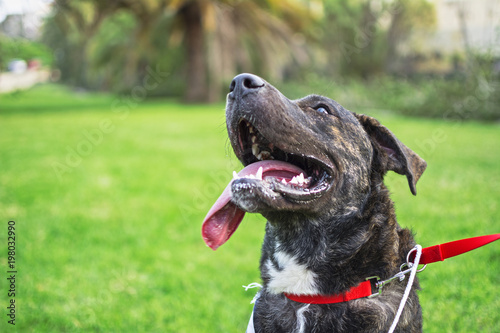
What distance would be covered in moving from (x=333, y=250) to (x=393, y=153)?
30.5 inches

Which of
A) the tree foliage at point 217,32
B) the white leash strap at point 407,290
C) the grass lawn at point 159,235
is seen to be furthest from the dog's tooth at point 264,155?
the tree foliage at point 217,32

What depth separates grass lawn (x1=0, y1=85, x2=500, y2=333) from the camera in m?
3.87

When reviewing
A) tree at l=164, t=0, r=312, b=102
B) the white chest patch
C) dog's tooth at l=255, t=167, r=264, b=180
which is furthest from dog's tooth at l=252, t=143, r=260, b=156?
tree at l=164, t=0, r=312, b=102

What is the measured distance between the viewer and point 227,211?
2.51m

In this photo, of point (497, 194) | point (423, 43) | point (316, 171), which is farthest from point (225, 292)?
point (423, 43)

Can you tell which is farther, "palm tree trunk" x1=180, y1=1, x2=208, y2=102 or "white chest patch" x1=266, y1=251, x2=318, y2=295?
"palm tree trunk" x1=180, y1=1, x2=208, y2=102

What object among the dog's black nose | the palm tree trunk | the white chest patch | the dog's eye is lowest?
the palm tree trunk

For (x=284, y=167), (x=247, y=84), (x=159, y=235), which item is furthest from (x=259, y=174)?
(x=159, y=235)

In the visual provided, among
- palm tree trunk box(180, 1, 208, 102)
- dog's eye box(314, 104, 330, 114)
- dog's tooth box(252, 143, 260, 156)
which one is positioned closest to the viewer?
dog's tooth box(252, 143, 260, 156)

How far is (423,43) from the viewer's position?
22.7 meters

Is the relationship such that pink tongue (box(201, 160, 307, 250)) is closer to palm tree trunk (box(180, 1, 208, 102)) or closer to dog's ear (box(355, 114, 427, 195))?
dog's ear (box(355, 114, 427, 195))

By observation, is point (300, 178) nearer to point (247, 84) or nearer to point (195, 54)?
point (247, 84)

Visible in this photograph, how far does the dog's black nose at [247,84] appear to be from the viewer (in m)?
2.35

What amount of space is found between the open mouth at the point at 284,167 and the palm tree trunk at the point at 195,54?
1902 centimetres
